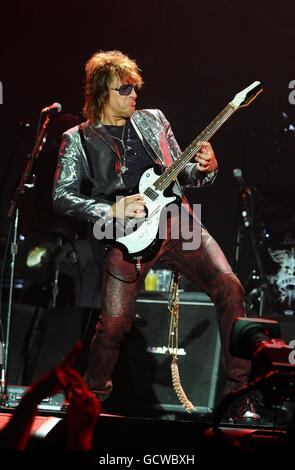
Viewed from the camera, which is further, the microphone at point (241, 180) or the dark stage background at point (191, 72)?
the dark stage background at point (191, 72)

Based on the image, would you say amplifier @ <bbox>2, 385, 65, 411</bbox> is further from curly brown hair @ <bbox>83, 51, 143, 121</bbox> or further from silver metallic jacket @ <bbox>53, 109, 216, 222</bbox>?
curly brown hair @ <bbox>83, 51, 143, 121</bbox>

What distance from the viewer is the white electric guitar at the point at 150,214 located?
4.59 metres

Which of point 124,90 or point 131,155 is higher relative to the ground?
point 124,90

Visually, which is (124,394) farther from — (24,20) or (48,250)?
(24,20)

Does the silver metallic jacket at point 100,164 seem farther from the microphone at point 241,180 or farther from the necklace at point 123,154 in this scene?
the microphone at point 241,180

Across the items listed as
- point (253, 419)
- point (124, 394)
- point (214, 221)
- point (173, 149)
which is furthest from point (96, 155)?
point (214, 221)

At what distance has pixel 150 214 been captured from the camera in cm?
461

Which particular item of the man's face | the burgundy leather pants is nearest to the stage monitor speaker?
the burgundy leather pants

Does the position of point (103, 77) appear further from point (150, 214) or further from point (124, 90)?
point (150, 214)

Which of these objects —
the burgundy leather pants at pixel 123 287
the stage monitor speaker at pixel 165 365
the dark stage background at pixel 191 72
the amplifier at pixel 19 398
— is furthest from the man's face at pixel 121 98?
the dark stage background at pixel 191 72

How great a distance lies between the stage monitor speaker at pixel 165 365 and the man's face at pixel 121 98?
2.13 meters

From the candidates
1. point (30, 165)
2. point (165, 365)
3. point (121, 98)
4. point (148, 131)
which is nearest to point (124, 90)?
point (121, 98)

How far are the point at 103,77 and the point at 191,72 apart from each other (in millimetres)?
3735

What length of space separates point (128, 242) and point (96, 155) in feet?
2.21
